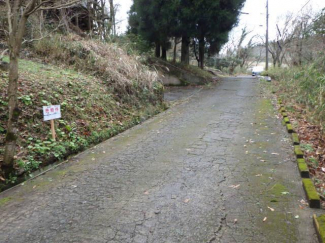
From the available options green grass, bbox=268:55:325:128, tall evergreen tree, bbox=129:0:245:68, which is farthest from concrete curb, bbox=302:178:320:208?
tall evergreen tree, bbox=129:0:245:68

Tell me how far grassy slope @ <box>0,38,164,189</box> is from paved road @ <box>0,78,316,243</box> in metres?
0.39

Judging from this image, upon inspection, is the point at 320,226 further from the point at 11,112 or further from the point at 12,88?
the point at 12,88

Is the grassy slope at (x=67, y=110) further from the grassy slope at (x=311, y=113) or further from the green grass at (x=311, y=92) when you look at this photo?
the green grass at (x=311, y=92)

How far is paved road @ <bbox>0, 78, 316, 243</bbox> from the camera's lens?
306cm

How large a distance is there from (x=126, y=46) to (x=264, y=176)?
922 cm

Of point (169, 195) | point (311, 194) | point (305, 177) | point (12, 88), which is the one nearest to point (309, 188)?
point (311, 194)

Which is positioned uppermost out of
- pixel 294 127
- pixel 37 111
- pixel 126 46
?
pixel 126 46

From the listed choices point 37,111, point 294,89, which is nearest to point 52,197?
point 37,111

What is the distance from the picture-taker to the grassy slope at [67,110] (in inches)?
205

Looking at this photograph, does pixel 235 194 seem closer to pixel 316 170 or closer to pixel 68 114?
pixel 316 170

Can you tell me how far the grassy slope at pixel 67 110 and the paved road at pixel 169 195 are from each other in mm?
389

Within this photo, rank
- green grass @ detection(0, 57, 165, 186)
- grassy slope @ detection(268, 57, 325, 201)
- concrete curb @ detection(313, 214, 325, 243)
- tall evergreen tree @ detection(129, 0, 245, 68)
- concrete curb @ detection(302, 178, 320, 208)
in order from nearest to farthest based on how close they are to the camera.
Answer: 1. concrete curb @ detection(313, 214, 325, 243)
2. concrete curb @ detection(302, 178, 320, 208)
3. grassy slope @ detection(268, 57, 325, 201)
4. green grass @ detection(0, 57, 165, 186)
5. tall evergreen tree @ detection(129, 0, 245, 68)

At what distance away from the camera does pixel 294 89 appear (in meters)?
11.1

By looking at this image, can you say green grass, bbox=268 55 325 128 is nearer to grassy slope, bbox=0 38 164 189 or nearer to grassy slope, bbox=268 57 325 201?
grassy slope, bbox=268 57 325 201
